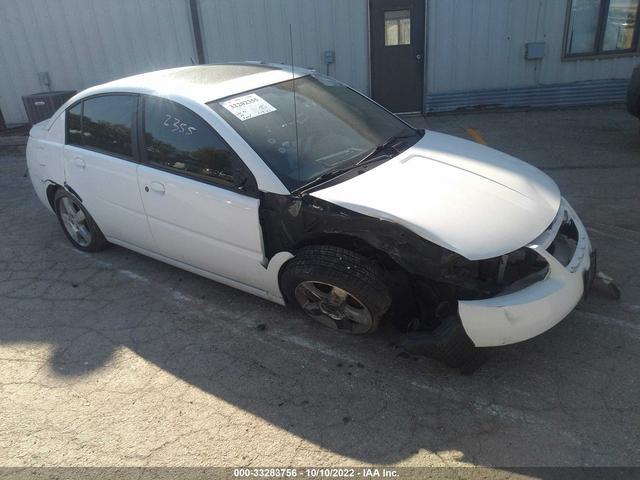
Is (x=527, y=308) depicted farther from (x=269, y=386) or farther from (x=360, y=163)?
(x=269, y=386)

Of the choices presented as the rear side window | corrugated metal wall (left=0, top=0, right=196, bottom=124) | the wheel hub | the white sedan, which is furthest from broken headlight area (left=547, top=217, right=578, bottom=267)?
corrugated metal wall (left=0, top=0, right=196, bottom=124)

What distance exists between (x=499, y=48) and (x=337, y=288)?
7294 mm

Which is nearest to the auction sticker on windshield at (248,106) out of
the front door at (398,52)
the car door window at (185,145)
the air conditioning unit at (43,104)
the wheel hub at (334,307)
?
the car door window at (185,145)

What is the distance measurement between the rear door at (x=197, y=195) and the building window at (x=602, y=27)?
7.75m

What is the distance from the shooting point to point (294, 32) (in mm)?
8648

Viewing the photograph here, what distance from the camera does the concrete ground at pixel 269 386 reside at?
247cm

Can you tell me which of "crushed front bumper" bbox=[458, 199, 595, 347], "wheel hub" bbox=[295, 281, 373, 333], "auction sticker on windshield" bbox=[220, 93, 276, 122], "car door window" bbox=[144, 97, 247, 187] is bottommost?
"wheel hub" bbox=[295, 281, 373, 333]

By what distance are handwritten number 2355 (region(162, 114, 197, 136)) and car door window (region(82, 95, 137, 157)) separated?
1.29ft

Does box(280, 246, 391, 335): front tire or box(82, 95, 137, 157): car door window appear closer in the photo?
box(280, 246, 391, 335): front tire

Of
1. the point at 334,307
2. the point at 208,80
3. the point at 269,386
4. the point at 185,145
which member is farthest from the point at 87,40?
the point at 269,386

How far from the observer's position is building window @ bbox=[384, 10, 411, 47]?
8453 mm

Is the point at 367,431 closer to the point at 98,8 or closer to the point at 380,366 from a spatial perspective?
the point at 380,366

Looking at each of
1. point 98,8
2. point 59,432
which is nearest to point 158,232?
point 59,432

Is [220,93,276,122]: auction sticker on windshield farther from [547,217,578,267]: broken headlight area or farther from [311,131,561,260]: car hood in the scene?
[547,217,578,267]: broken headlight area
